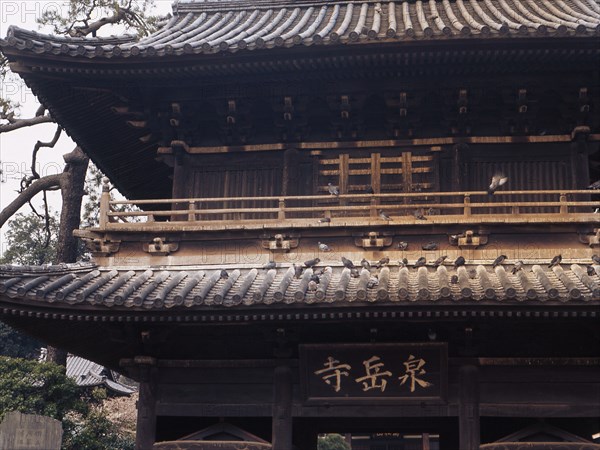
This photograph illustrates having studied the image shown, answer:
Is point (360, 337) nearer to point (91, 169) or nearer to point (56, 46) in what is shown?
point (56, 46)

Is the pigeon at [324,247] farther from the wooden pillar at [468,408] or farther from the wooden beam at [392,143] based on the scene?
the wooden pillar at [468,408]

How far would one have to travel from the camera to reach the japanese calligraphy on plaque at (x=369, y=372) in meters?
12.9

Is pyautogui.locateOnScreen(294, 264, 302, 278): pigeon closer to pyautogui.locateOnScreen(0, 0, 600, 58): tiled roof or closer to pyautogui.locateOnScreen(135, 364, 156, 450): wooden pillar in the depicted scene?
pyautogui.locateOnScreen(135, 364, 156, 450): wooden pillar

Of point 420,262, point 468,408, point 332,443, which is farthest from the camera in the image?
point 332,443

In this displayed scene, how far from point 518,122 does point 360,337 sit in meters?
4.89

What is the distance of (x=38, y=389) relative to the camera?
Result: 2305 centimetres

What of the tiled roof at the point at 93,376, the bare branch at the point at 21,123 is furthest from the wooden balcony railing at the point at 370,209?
the tiled roof at the point at 93,376

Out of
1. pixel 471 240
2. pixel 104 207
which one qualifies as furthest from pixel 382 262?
pixel 104 207

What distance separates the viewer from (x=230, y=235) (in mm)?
14180

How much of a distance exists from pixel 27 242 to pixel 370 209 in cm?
3653

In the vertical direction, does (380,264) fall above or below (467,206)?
below

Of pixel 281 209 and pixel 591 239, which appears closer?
pixel 591 239

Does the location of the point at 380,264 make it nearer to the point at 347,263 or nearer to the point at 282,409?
the point at 347,263

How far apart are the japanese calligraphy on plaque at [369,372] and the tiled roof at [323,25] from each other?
4.95 metres
